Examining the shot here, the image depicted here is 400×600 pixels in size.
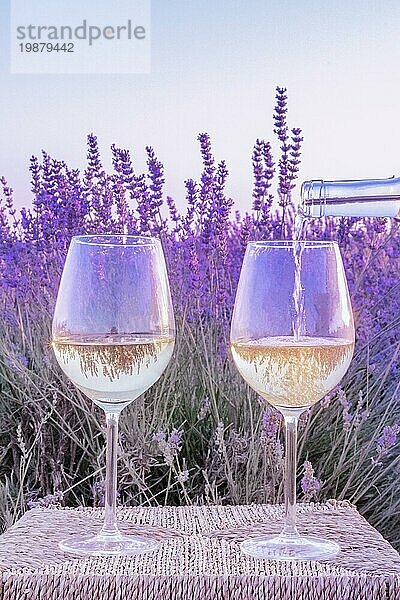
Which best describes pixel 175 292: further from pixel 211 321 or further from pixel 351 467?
pixel 351 467

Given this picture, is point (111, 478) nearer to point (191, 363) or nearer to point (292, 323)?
point (292, 323)

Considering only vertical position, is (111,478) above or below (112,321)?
below

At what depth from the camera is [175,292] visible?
5.47 ft

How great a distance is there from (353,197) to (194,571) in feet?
1.07

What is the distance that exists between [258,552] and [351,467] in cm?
78

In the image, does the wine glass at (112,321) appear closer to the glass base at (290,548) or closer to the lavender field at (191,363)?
the glass base at (290,548)

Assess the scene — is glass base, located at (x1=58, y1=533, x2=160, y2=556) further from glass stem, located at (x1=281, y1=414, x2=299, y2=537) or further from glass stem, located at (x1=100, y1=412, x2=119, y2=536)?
glass stem, located at (x1=281, y1=414, x2=299, y2=537)

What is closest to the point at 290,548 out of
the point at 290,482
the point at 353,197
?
the point at 290,482

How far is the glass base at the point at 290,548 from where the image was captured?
32.6 inches

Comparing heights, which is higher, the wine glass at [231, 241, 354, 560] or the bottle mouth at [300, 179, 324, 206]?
the bottle mouth at [300, 179, 324, 206]

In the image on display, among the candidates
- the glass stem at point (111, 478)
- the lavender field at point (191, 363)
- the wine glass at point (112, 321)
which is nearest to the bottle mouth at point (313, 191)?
the wine glass at point (112, 321)

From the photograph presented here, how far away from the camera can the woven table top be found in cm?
77

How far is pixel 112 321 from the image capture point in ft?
2.76

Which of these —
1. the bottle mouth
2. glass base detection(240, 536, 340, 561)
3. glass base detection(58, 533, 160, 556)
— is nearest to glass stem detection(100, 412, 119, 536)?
glass base detection(58, 533, 160, 556)
